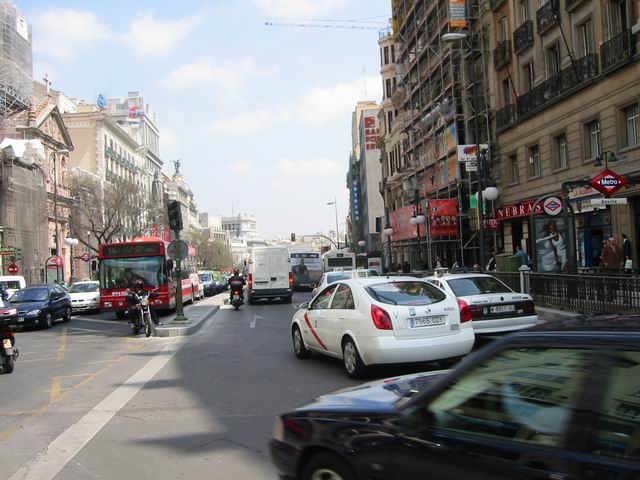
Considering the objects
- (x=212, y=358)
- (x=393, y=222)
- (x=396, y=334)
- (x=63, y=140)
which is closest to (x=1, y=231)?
(x=63, y=140)

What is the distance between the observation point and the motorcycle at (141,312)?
17141 mm

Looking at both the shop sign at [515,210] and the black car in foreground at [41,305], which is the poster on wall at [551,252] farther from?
the black car in foreground at [41,305]

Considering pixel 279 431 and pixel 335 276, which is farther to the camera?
pixel 335 276

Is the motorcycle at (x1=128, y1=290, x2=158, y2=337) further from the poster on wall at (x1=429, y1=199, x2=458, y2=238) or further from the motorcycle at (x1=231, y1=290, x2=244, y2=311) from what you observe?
the poster on wall at (x1=429, y1=199, x2=458, y2=238)

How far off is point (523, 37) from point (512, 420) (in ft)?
95.1

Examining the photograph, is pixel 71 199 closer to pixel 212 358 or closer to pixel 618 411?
pixel 212 358

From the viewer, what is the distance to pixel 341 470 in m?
3.58

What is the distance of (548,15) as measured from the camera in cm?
2630

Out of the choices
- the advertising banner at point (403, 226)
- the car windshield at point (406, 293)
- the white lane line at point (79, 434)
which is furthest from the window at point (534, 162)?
the white lane line at point (79, 434)

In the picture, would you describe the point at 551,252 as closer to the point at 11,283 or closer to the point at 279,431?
the point at 279,431

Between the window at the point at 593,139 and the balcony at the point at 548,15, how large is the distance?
15.6 feet

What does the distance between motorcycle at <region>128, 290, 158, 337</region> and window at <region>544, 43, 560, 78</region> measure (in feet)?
64.2

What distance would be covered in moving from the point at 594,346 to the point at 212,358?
33.6 ft

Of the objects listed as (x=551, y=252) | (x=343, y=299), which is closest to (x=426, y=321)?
(x=343, y=299)
